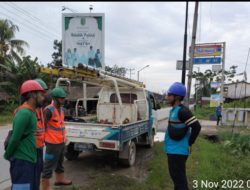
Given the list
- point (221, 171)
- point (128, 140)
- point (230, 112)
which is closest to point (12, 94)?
point (230, 112)

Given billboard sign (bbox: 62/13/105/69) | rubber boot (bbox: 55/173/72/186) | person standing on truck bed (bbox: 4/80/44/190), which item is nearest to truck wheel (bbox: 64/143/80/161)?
rubber boot (bbox: 55/173/72/186)

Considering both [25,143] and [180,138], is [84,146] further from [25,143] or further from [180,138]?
[25,143]

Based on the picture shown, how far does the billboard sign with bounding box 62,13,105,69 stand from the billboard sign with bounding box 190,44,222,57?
4.35 m

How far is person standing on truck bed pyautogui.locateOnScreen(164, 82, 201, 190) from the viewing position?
12.5ft

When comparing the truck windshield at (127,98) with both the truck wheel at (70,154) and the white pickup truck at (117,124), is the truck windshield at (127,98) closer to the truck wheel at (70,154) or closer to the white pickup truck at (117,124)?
the white pickup truck at (117,124)

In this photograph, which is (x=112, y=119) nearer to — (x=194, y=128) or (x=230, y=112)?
(x=194, y=128)

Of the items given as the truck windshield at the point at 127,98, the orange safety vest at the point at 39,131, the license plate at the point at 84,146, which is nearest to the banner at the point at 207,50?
the truck windshield at the point at 127,98

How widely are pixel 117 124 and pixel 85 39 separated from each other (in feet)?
23.5

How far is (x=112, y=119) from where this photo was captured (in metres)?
8.02

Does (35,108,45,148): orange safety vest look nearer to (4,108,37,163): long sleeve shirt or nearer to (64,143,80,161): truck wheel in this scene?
(4,108,37,163): long sleeve shirt

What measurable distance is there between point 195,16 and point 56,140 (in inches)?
264

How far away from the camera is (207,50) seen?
41.9ft

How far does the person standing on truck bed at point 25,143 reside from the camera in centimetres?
291

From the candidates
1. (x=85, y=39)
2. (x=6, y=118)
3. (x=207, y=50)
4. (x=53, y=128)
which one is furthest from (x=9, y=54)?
(x=53, y=128)
